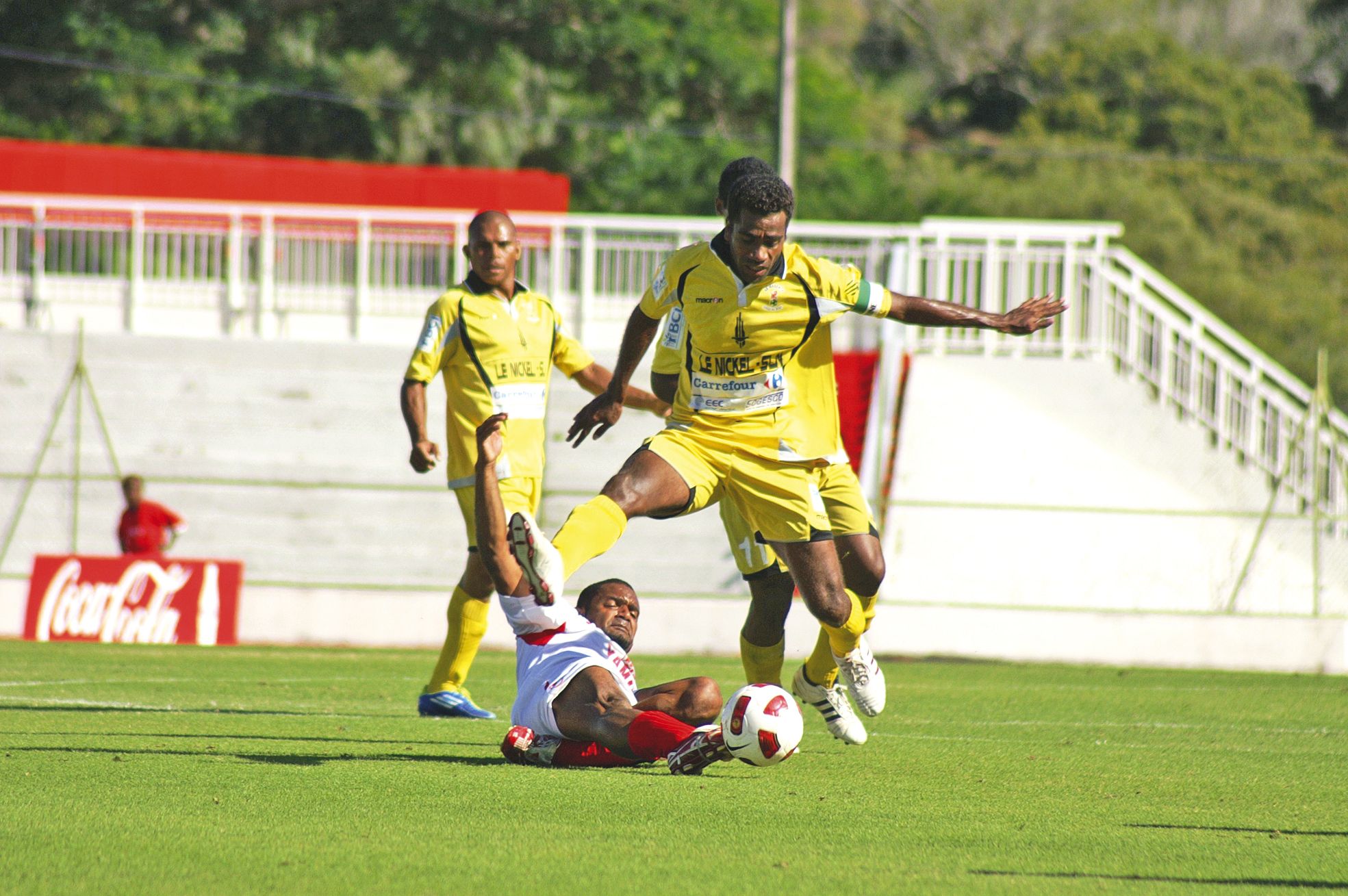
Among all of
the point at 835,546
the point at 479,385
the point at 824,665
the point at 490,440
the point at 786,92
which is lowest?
the point at 824,665

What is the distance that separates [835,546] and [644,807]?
217cm

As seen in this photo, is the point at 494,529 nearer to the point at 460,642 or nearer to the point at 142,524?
the point at 460,642

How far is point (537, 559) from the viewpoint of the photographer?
586cm

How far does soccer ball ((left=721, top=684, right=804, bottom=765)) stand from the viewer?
5605 millimetres

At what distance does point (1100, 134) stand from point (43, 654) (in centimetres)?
3832

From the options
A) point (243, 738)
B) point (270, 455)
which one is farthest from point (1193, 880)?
point (270, 455)

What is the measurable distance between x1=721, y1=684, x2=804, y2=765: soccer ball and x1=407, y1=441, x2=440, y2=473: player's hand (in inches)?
104

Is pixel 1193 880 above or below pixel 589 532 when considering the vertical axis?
below

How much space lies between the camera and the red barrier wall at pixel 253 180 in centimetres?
2583

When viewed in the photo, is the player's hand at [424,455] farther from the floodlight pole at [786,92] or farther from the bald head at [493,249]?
the floodlight pole at [786,92]

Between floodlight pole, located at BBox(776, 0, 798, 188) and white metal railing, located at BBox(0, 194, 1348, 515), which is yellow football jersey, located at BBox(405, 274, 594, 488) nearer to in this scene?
white metal railing, located at BBox(0, 194, 1348, 515)

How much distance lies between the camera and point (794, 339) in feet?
22.6

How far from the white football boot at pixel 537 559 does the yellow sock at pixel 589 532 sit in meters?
0.15

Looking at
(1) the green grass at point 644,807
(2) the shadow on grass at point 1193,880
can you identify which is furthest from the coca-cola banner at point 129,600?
(2) the shadow on grass at point 1193,880
